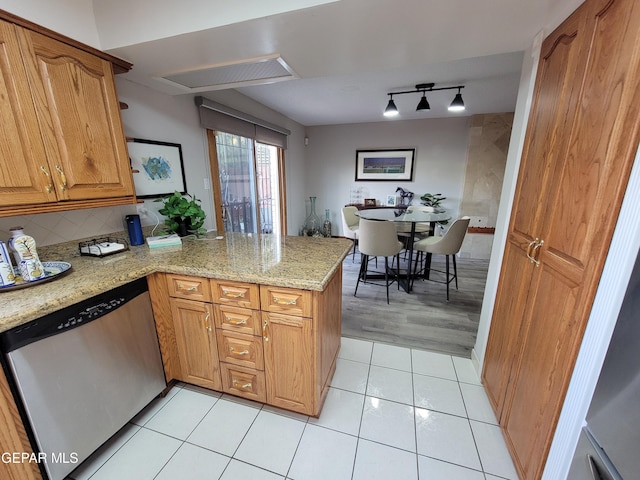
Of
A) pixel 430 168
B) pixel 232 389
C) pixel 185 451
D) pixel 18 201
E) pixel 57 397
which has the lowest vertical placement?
pixel 185 451

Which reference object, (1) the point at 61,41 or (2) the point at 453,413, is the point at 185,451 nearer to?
(2) the point at 453,413

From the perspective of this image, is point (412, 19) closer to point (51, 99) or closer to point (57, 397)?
point (51, 99)

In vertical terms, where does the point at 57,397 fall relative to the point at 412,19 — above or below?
below

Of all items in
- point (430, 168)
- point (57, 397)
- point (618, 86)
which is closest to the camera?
point (618, 86)

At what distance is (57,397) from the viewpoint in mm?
1038

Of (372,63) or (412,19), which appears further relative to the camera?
(372,63)

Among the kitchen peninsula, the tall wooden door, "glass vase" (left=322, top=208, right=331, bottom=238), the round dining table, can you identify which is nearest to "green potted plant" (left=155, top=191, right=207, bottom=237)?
the kitchen peninsula

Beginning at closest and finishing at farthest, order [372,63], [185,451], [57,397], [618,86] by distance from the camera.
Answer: [618,86] < [57,397] < [185,451] < [372,63]

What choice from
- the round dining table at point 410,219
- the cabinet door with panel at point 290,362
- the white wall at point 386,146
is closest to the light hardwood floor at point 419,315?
the round dining table at point 410,219

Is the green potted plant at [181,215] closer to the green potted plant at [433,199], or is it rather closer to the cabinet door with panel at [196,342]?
the cabinet door with panel at [196,342]

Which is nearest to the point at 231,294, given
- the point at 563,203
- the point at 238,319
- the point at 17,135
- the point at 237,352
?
the point at 238,319

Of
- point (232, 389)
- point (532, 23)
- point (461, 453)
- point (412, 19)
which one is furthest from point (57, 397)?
point (532, 23)

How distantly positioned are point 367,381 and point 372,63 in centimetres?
209

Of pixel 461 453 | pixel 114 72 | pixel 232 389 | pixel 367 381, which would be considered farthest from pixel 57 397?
pixel 461 453
